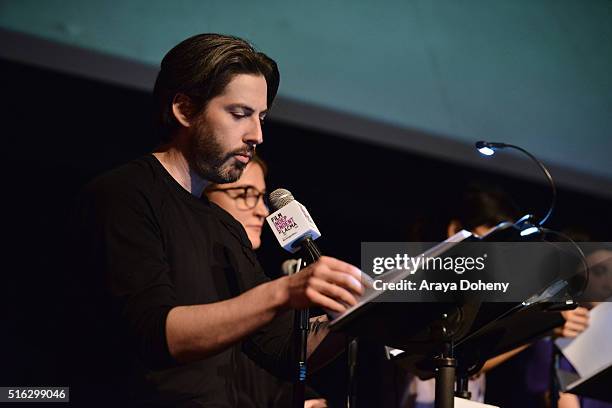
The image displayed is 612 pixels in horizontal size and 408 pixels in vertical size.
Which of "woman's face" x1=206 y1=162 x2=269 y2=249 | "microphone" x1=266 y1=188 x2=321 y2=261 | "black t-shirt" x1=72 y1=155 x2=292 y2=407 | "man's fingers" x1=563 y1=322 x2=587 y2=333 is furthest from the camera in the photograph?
"woman's face" x1=206 y1=162 x2=269 y2=249

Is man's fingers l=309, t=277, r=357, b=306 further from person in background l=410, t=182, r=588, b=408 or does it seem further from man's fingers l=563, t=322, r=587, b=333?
man's fingers l=563, t=322, r=587, b=333

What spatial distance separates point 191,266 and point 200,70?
0.55m

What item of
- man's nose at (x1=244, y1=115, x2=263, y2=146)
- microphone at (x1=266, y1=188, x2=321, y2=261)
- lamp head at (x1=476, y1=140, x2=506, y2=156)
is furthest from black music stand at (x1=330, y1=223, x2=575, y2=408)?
man's nose at (x1=244, y1=115, x2=263, y2=146)

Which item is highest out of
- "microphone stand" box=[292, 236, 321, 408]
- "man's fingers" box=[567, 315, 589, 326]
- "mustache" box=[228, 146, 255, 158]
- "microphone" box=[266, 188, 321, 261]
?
"mustache" box=[228, 146, 255, 158]

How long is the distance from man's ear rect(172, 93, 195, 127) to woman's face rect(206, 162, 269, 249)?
102 centimetres

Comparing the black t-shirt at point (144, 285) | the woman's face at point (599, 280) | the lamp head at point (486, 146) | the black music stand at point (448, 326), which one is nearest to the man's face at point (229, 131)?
the black t-shirt at point (144, 285)

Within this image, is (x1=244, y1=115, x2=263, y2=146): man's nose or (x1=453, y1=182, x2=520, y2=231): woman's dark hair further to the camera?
(x1=453, y1=182, x2=520, y2=231): woman's dark hair

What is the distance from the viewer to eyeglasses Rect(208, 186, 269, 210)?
310 centimetres

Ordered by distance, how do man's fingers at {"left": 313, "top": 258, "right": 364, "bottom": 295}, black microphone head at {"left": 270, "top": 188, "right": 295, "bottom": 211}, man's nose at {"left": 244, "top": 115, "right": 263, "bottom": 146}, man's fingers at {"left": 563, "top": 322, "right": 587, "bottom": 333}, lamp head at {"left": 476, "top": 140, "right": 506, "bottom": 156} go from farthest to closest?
man's fingers at {"left": 563, "top": 322, "right": 587, "bottom": 333}
lamp head at {"left": 476, "top": 140, "right": 506, "bottom": 156}
man's nose at {"left": 244, "top": 115, "right": 263, "bottom": 146}
black microphone head at {"left": 270, "top": 188, "right": 295, "bottom": 211}
man's fingers at {"left": 313, "top": 258, "right": 364, "bottom": 295}

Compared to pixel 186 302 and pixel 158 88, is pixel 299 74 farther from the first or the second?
pixel 186 302

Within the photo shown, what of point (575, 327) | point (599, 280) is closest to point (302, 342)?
point (575, 327)

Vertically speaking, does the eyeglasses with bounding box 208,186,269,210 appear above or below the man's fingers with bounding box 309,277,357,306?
above

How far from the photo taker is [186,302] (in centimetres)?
182

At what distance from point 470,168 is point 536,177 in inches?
18.5
